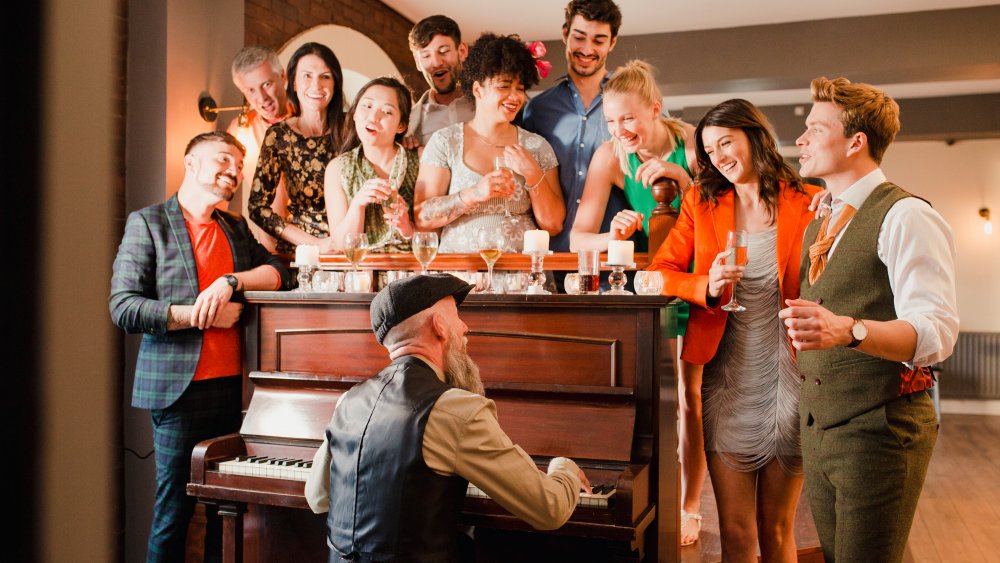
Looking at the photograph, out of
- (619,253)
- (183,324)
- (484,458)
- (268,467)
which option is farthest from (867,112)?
(183,324)

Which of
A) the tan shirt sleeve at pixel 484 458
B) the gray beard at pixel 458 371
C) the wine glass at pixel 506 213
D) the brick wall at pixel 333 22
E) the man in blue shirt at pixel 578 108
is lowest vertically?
the tan shirt sleeve at pixel 484 458

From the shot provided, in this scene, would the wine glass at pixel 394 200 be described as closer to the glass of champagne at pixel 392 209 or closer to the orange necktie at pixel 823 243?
the glass of champagne at pixel 392 209

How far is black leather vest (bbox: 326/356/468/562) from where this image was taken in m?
1.97

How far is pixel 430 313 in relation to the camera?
7.15 feet

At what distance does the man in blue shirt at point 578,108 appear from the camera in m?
3.56

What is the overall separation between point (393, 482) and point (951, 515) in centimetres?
510

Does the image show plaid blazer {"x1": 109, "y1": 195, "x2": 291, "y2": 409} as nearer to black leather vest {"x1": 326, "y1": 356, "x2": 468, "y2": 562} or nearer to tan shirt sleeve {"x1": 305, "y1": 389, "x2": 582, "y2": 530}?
black leather vest {"x1": 326, "y1": 356, "x2": 468, "y2": 562}

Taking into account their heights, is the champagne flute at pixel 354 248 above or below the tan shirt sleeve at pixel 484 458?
above

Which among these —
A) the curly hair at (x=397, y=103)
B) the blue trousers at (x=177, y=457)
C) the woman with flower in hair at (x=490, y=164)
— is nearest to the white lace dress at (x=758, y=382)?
the woman with flower in hair at (x=490, y=164)

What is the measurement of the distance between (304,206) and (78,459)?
390cm

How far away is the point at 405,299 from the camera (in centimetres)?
216

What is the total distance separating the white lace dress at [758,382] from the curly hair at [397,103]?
1.80m

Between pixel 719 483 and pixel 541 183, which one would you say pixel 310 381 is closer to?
pixel 541 183

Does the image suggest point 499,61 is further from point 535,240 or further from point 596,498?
point 596,498
